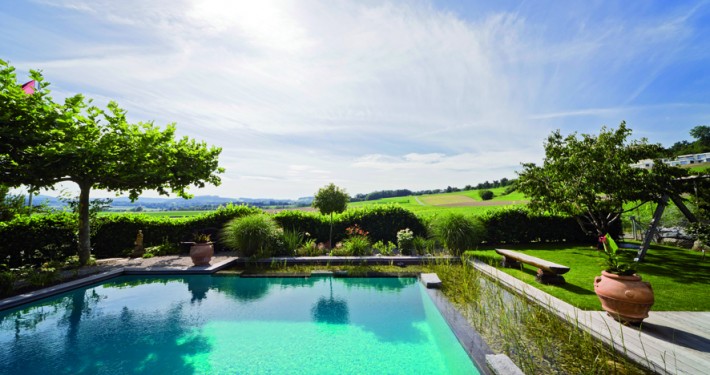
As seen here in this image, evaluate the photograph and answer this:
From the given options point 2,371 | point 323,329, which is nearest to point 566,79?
point 323,329

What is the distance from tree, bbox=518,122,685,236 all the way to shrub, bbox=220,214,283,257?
11.4 meters

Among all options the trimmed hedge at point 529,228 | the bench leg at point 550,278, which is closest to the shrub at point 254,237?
the bench leg at point 550,278

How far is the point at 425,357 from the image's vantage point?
14.7 ft

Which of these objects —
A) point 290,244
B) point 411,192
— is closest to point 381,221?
point 290,244

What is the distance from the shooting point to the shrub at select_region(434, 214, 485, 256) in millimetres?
10461

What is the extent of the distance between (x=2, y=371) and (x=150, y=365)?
1917 millimetres

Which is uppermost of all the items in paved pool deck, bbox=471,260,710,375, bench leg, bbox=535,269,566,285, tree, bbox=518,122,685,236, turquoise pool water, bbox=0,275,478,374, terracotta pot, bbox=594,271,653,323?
tree, bbox=518,122,685,236

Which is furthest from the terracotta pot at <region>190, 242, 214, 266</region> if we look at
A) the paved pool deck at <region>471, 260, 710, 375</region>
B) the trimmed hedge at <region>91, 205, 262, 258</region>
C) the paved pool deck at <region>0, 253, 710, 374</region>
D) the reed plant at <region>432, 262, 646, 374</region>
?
the paved pool deck at <region>471, 260, 710, 375</region>

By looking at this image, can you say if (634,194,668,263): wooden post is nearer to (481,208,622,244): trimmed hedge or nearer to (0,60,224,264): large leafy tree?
(481,208,622,244): trimmed hedge

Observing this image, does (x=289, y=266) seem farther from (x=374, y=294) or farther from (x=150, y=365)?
(x=150, y=365)

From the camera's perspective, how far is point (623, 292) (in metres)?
4.48

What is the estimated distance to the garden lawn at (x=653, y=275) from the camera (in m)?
5.68

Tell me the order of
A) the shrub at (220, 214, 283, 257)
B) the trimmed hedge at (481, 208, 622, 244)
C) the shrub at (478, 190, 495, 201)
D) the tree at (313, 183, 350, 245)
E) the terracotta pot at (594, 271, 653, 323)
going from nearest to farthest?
the terracotta pot at (594, 271, 653, 323)
the shrub at (220, 214, 283, 257)
the tree at (313, 183, 350, 245)
the trimmed hedge at (481, 208, 622, 244)
the shrub at (478, 190, 495, 201)

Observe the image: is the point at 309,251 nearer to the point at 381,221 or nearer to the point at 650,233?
the point at 381,221
